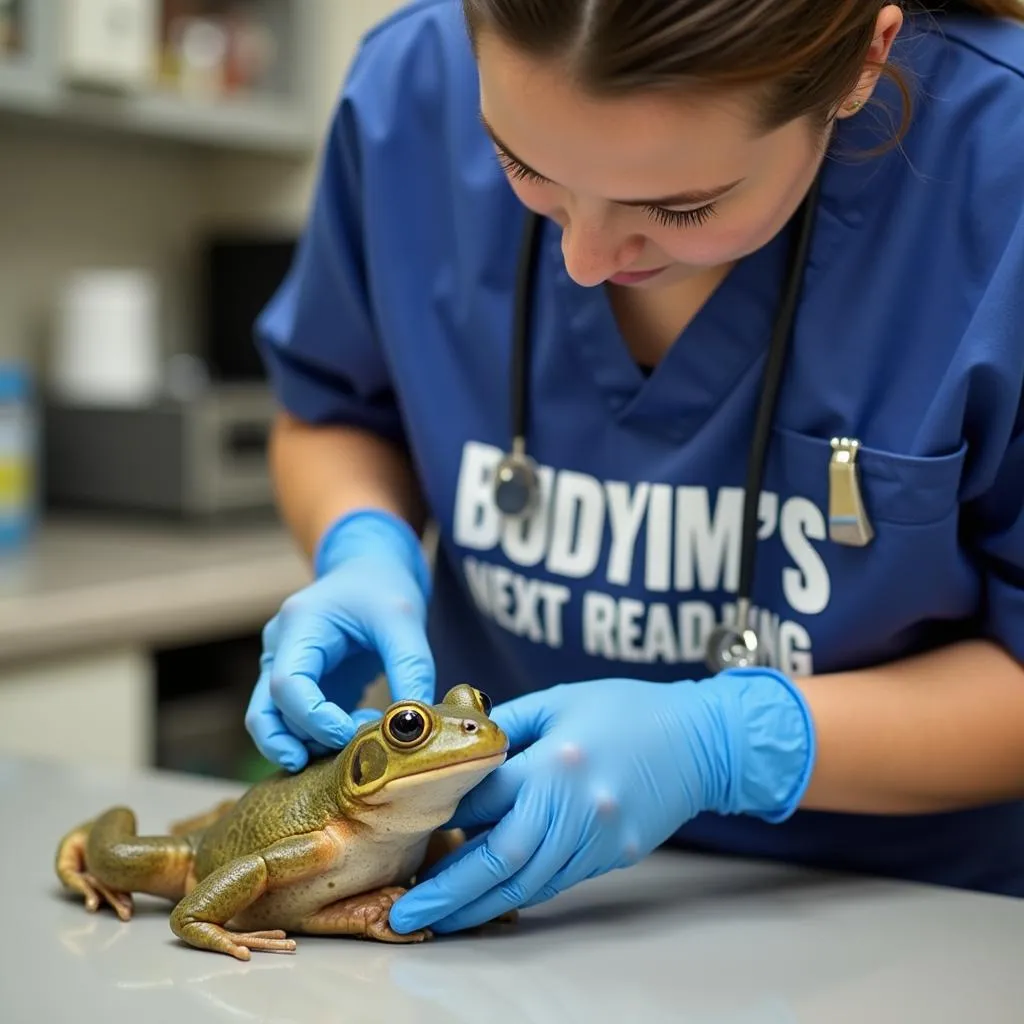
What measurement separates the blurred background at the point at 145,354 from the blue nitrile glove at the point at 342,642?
25.5 inches

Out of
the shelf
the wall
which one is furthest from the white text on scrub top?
the wall

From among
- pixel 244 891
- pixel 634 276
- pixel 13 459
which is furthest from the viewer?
pixel 13 459

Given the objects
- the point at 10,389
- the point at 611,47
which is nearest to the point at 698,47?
the point at 611,47

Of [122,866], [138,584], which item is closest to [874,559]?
[122,866]

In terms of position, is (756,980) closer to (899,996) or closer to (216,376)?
(899,996)

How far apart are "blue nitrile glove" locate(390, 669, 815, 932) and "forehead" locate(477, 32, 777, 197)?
1.09ft

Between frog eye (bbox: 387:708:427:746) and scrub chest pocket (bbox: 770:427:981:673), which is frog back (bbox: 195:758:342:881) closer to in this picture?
frog eye (bbox: 387:708:427:746)

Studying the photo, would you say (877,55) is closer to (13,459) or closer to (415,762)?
(415,762)

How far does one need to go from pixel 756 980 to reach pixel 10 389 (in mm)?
1520

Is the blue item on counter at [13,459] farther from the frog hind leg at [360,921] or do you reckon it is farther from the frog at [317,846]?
the frog hind leg at [360,921]

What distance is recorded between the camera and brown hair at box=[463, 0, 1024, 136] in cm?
71

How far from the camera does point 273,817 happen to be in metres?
0.86

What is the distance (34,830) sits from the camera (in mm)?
1021

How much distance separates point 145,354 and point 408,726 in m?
1.77
